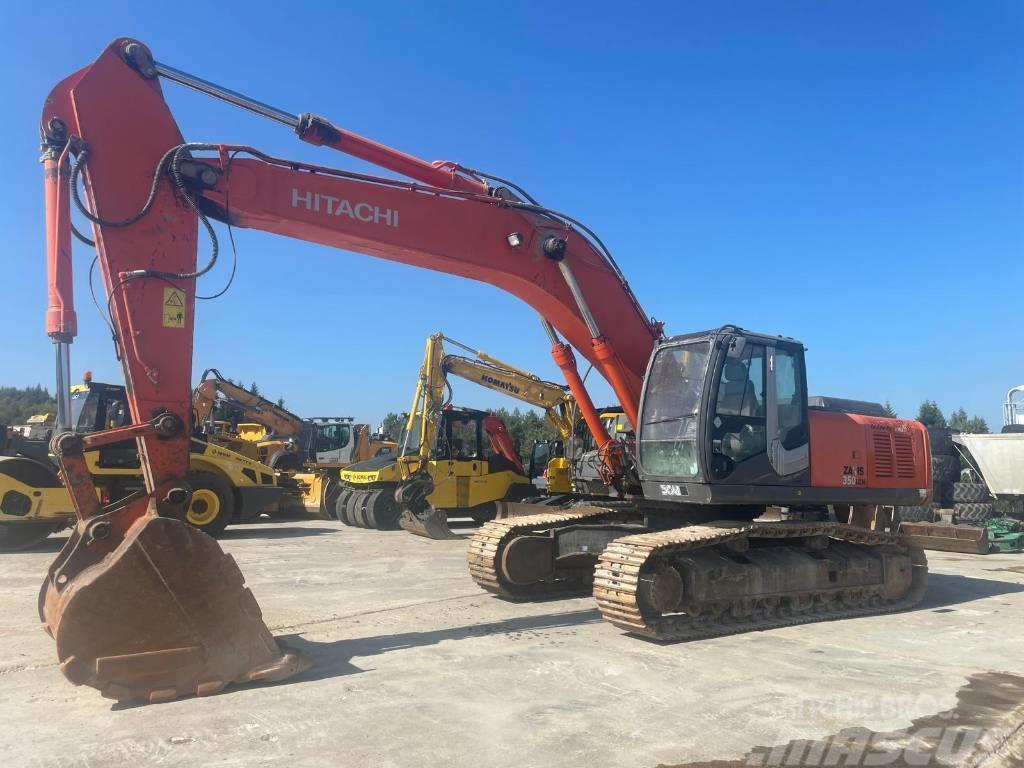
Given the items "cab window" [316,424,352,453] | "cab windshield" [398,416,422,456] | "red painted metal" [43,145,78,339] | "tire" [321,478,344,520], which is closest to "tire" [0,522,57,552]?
"cab windshield" [398,416,422,456]

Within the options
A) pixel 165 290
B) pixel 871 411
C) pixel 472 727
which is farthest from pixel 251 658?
pixel 871 411

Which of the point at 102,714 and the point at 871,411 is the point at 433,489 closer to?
the point at 871,411

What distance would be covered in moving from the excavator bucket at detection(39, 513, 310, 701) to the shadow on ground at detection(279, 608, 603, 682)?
1.08ft

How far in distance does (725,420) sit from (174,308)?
4790mm

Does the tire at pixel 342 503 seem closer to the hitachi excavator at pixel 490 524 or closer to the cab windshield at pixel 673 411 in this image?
the hitachi excavator at pixel 490 524

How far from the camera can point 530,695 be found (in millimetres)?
5016

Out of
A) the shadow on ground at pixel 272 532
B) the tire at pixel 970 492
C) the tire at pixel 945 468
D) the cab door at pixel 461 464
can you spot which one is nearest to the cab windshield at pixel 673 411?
the cab door at pixel 461 464

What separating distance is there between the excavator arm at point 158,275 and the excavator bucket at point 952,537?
33.9ft

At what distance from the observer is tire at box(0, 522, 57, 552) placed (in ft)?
40.1

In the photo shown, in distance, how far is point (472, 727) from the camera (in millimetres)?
4430

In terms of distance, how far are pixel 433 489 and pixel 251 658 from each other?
10364 mm

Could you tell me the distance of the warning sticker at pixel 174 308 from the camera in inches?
222

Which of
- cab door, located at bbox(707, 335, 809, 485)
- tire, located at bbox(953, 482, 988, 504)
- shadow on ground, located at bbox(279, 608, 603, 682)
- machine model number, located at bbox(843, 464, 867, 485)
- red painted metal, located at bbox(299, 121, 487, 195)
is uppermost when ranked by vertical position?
red painted metal, located at bbox(299, 121, 487, 195)

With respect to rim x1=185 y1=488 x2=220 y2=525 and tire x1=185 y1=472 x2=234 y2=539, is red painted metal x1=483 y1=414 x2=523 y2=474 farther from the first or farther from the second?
rim x1=185 y1=488 x2=220 y2=525
